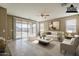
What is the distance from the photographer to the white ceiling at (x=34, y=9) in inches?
104

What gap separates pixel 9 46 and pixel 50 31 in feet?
4.15

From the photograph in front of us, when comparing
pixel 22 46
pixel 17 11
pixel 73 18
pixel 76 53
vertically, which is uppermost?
pixel 17 11

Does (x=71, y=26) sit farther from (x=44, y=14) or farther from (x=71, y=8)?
(x=44, y=14)

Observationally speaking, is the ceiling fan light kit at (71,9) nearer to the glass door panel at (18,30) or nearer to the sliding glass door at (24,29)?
the sliding glass door at (24,29)

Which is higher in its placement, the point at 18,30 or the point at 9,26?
the point at 9,26

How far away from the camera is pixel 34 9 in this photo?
2.73 m

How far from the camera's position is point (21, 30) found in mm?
2939

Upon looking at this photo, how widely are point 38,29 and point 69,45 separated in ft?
3.31

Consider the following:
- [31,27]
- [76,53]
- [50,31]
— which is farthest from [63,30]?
[31,27]

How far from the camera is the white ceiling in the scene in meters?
2.64

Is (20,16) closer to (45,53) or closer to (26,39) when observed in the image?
(26,39)

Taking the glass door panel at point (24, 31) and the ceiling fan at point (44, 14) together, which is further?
the glass door panel at point (24, 31)

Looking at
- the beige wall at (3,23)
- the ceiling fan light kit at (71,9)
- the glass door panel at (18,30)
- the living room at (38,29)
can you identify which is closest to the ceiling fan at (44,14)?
the living room at (38,29)

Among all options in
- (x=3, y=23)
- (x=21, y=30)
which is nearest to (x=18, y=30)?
(x=21, y=30)
